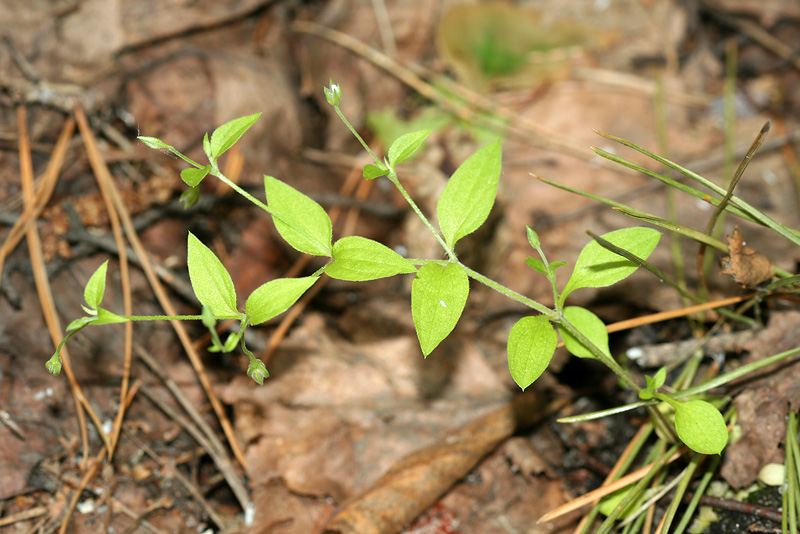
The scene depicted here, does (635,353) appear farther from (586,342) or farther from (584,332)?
(586,342)

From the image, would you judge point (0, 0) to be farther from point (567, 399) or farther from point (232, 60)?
point (567, 399)

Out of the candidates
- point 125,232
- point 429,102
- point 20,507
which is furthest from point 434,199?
point 20,507

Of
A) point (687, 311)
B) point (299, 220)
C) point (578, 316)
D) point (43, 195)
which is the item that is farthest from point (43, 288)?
point (687, 311)

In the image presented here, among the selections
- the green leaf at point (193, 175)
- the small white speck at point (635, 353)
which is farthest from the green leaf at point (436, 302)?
the small white speck at point (635, 353)

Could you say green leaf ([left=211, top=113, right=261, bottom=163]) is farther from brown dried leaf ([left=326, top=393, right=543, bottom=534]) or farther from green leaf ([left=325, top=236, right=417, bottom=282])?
brown dried leaf ([left=326, top=393, right=543, bottom=534])

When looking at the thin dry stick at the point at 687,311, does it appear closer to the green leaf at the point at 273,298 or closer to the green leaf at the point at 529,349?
the green leaf at the point at 529,349

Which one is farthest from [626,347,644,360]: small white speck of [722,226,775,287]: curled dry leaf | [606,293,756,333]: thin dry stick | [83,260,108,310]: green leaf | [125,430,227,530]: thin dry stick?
[83,260,108,310]: green leaf
